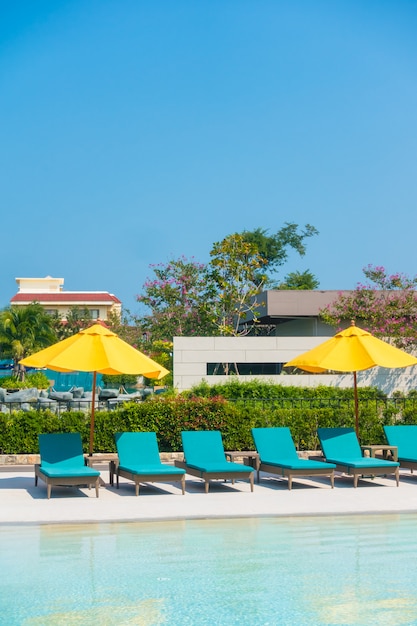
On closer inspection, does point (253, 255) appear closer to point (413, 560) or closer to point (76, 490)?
point (76, 490)

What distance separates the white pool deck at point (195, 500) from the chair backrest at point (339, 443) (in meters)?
0.56

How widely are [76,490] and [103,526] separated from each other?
10.8ft

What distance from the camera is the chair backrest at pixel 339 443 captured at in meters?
14.9

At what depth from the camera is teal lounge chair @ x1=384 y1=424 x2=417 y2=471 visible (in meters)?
15.4

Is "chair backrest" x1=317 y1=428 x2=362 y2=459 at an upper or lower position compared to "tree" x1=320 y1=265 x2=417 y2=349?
lower

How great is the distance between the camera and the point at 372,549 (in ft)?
31.7

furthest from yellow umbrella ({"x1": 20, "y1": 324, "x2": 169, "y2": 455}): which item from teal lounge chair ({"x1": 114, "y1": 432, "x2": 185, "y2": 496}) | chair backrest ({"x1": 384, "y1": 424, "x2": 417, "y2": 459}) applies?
chair backrest ({"x1": 384, "y1": 424, "x2": 417, "y2": 459})

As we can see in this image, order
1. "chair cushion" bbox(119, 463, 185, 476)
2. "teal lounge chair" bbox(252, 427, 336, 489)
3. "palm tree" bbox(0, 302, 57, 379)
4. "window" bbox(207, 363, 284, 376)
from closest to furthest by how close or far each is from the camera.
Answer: "chair cushion" bbox(119, 463, 185, 476), "teal lounge chair" bbox(252, 427, 336, 489), "window" bbox(207, 363, 284, 376), "palm tree" bbox(0, 302, 57, 379)

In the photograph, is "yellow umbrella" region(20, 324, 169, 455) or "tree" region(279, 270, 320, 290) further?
"tree" region(279, 270, 320, 290)

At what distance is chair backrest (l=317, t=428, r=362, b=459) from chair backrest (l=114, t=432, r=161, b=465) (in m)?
3.23

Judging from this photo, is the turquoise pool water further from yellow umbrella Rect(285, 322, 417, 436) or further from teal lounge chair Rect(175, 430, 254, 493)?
yellow umbrella Rect(285, 322, 417, 436)

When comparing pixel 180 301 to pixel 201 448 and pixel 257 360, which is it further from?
pixel 201 448

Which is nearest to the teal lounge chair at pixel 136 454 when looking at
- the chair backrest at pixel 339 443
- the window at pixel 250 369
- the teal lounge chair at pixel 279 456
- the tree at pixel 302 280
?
the teal lounge chair at pixel 279 456

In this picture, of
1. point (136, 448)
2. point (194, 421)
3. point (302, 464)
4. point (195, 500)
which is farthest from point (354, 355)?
point (136, 448)
